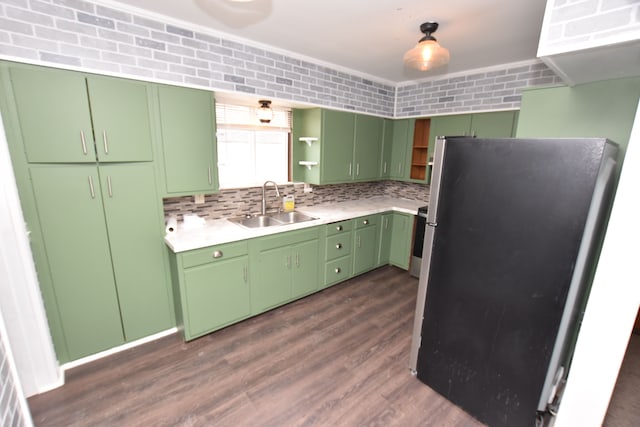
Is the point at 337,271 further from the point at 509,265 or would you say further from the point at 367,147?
the point at 509,265

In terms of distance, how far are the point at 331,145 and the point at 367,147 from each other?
635 millimetres

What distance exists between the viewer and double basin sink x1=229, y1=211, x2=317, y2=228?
3.00 m

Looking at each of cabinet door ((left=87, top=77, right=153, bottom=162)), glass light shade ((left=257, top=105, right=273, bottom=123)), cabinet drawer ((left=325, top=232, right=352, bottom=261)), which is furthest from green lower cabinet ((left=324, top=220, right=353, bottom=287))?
cabinet door ((left=87, top=77, right=153, bottom=162))

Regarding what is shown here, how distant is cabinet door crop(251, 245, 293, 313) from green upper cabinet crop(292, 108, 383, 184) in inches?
42.5

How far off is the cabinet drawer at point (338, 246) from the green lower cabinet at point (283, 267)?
15cm

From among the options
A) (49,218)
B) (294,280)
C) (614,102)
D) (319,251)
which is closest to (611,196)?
(614,102)

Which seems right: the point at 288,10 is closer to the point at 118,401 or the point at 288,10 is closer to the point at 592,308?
the point at 592,308

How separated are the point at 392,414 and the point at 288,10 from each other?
2755 mm

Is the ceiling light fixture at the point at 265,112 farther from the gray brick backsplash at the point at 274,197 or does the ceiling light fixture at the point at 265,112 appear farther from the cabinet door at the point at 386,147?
the cabinet door at the point at 386,147

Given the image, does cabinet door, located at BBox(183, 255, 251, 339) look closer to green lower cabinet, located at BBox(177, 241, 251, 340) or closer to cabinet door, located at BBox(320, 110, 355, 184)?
green lower cabinet, located at BBox(177, 241, 251, 340)

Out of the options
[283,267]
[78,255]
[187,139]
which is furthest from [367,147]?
[78,255]

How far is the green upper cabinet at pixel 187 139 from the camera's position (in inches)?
84.5

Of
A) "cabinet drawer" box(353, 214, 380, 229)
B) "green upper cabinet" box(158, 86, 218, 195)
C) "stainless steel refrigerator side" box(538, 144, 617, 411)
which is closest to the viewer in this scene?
"stainless steel refrigerator side" box(538, 144, 617, 411)

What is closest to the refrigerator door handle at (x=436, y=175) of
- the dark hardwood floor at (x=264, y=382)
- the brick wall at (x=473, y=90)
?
the dark hardwood floor at (x=264, y=382)
